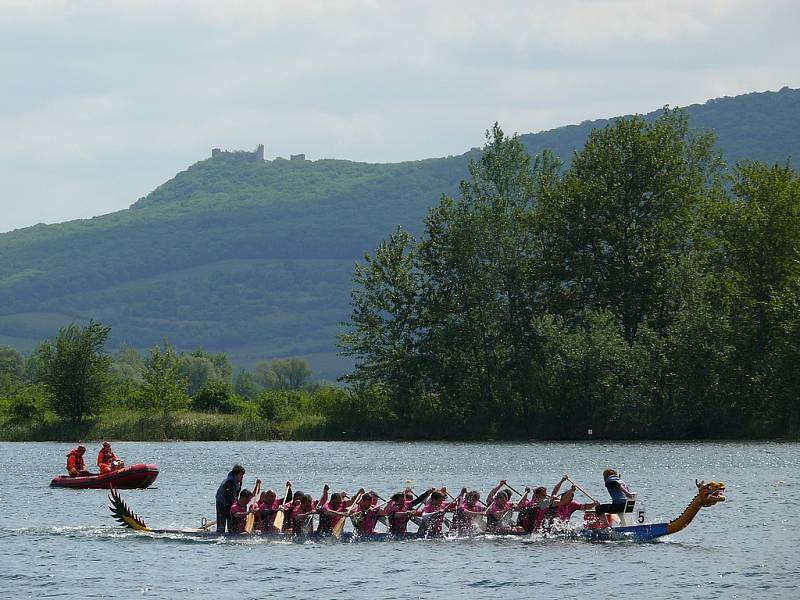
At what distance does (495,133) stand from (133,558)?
5541 centimetres

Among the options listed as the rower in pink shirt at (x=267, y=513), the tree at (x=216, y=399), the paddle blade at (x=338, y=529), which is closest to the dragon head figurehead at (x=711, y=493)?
the paddle blade at (x=338, y=529)

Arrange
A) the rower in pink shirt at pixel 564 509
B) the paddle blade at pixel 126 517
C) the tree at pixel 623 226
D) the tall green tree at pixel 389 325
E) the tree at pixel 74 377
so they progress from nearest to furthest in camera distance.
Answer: the rower in pink shirt at pixel 564 509 → the paddle blade at pixel 126 517 → the tree at pixel 623 226 → the tall green tree at pixel 389 325 → the tree at pixel 74 377

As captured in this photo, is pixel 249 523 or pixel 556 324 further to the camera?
pixel 556 324

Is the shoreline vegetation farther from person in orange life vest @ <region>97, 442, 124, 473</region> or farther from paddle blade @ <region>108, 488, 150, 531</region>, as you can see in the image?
paddle blade @ <region>108, 488, 150, 531</region>

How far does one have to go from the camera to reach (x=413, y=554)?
1415 inches

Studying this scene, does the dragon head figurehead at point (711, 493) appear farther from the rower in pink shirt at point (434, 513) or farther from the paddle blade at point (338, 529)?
the paddle blade at point (338, 529)

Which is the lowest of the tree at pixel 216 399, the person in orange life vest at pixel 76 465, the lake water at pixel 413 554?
the lake water at pixel 413 554

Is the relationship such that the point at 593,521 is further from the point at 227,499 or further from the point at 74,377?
the point at 74,377

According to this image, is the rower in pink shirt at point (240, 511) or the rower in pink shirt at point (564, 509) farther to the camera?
the rower in pink shirt at point (240, 511)

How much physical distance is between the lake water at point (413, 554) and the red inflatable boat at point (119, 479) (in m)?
0.50

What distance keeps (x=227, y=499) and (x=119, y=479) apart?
15.7m

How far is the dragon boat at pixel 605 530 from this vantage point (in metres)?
34.4

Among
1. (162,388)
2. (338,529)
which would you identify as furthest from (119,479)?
(162,388)

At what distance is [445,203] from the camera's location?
8400 cm
